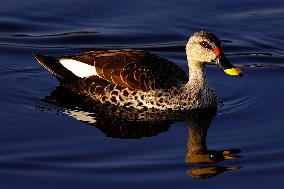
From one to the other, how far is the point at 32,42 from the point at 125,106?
117 inches


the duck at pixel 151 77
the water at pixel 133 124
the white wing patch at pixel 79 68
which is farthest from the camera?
the white wing patch at pixel 79 68

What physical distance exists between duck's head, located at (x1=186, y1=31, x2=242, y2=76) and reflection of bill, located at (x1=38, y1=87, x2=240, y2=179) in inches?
27.2

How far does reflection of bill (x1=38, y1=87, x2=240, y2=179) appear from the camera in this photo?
40.1 ft

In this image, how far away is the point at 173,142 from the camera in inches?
492

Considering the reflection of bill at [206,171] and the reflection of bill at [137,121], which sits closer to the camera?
the reflection of bill at [206,171]

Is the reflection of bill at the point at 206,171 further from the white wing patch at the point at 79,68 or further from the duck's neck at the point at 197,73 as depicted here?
the white wing patch at the point at 79,68

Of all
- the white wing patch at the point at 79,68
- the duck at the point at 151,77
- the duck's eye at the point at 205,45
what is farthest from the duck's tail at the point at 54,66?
the duck's eye at the point at 205,45

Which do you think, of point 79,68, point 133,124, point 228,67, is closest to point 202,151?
point 133,124

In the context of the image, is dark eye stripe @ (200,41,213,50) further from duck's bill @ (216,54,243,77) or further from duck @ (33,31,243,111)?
duck's bill @ (216,54,243,77)

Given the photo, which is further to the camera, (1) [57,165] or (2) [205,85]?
(2) [205,85]

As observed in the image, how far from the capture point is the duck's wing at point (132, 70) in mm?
13680

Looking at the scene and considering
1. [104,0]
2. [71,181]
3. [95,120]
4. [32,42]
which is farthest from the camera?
[104,0]

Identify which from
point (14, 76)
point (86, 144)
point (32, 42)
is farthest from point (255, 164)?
point (32, 42)

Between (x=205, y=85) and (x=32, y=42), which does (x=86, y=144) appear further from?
(x=32, y=42)
